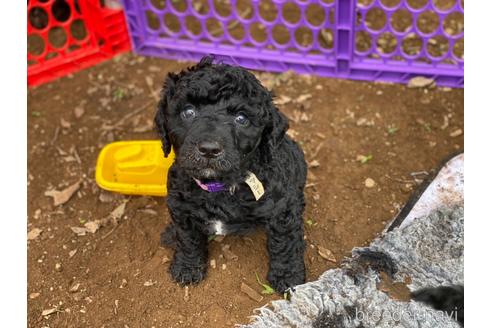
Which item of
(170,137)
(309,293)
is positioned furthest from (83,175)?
(309,293)

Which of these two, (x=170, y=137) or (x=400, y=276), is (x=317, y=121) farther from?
(x=170, y=137)

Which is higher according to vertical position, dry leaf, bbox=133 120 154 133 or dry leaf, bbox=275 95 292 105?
dry leaf, bbox=275 95 292 105

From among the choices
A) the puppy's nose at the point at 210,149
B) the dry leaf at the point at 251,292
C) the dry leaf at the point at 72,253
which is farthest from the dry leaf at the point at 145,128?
the puppy's nose at the point at 210,149

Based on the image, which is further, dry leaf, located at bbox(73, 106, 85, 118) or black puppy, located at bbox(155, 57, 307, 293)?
dry leaf, located at bbox(73, 106, 85, 118)

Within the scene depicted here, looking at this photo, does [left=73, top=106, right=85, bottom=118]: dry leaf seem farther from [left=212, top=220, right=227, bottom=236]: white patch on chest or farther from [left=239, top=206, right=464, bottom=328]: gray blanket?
[left=239, top=206, right=464, bottom=328]: gray blanket

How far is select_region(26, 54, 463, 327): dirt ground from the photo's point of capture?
3922mm

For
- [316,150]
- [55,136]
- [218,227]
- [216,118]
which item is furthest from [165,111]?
[55,136]

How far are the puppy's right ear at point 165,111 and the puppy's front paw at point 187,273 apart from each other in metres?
0.91

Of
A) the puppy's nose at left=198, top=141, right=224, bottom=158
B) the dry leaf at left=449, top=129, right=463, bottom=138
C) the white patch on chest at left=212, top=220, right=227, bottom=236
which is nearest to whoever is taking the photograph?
the puppy's nose at left=198, top=141, right=224, bottom=158

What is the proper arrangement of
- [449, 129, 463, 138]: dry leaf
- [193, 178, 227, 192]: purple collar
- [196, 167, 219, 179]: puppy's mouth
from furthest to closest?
1. [449, 129, 463, 138]: dry leaf
2. [193, 178, 227, 192]: purple collar
3. [196, 167, 219, 179]: puppy's mouth

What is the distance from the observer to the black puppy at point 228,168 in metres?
3.07

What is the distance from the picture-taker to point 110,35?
576cm

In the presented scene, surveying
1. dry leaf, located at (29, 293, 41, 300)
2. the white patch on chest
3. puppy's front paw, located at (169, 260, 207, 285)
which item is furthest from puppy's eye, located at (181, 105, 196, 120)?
dry leaf, located at (29, 293, 41, 300)

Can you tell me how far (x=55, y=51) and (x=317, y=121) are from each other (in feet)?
8.52
